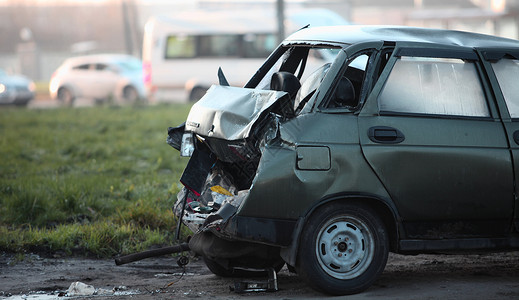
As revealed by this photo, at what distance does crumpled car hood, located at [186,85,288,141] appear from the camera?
5137 mm

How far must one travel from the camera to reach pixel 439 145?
5227mm

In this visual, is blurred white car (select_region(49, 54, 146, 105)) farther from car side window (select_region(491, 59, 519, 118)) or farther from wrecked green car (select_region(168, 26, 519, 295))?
car side window (select_region(491, 59, 519, 118))

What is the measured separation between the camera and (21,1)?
78.8 metres

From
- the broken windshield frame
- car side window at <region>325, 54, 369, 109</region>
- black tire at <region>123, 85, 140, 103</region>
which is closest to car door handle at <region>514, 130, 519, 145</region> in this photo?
car side window at <region>325, 54, 369, 109</region>

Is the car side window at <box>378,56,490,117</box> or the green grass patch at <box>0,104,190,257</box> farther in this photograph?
the green grass patch at <box>0,104,190,257</box>

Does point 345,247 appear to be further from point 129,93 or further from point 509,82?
point 129,93

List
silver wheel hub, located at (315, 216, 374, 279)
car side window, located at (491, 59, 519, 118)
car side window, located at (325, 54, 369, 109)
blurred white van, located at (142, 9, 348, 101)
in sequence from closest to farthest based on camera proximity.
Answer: silver wheel hub, located at (315, 216, 374, 279)
car side window, located at (325, 54, 369, 109)
car side window, located at (491, 59, 519, 118)
blurred white van, located at (142, 9, 348, 101)

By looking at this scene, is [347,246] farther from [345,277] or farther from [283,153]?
[283,153]

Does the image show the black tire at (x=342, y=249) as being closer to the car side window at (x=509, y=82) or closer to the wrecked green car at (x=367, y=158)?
the wrecked green car at (x=367, y=158)

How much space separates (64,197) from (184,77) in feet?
53.3

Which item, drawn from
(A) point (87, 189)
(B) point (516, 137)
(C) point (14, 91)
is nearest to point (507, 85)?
(B) point (516, 137)

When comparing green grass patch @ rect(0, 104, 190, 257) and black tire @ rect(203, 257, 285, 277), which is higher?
green grass patch @ rect(0, 104, 190, 257)

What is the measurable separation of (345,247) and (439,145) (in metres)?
0.95

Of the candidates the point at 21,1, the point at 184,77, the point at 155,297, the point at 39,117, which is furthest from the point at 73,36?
the point at 155,297
